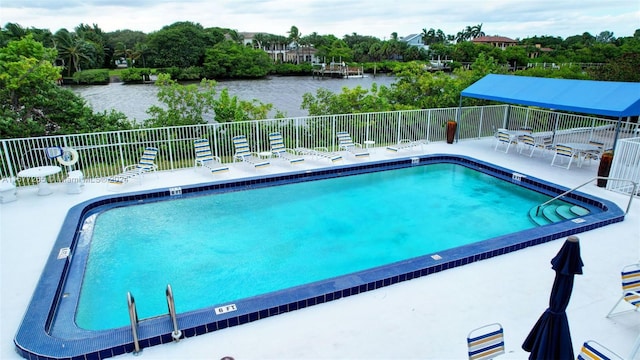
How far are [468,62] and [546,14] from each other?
175ft

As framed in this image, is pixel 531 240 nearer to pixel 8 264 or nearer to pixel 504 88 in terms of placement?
pixel 504 88

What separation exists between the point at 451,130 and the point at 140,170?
9.24 metres

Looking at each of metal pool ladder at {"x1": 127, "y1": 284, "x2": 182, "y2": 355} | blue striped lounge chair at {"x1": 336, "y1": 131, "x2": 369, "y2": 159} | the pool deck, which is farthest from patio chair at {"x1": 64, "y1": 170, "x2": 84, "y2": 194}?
blue striped lounge chair at {"x1": 336, "y1": 131, "x2": 369, "y2": 159}

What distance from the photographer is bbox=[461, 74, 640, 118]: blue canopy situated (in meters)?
9.20

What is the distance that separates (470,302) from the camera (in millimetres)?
4934

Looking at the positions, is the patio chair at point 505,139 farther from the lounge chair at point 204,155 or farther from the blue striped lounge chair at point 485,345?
the blue striped lounge chair at point 485,345

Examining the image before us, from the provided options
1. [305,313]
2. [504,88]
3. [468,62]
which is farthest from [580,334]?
[468,62]

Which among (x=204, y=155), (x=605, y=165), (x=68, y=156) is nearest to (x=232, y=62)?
(x=204, y=155)

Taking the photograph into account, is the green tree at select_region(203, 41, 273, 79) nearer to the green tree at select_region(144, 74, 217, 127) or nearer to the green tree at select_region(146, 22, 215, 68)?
the green tree at select_region(146, 22, 215, 68)

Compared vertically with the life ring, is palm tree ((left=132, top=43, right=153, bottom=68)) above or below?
above

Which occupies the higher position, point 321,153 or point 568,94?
point 568,94

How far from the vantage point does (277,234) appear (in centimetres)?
755

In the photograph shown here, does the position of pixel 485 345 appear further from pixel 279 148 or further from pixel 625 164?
pixel 279 148

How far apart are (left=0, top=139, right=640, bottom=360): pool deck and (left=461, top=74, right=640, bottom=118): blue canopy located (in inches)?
139
